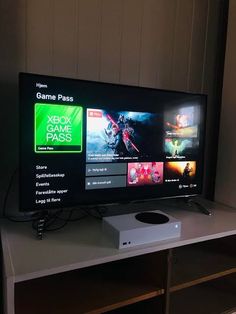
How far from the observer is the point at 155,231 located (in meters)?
1.13

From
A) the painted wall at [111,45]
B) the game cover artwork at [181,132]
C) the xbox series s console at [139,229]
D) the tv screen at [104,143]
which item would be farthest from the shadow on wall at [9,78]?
the game cover artwork at [181,132]

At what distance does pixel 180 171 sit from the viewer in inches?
58.8

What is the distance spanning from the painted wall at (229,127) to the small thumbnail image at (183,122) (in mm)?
260

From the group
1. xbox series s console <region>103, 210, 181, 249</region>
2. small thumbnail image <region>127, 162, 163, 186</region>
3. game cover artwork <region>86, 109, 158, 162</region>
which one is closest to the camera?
xbox series s console <region>103, 210, 181, 249</region>

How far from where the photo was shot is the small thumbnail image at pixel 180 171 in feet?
4.79

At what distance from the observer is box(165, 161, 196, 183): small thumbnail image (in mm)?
1460

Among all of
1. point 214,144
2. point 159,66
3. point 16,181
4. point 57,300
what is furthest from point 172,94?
point 57,300

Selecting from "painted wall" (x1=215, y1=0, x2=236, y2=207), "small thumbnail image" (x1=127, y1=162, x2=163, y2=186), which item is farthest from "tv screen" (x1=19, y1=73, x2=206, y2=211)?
"painted wall" (x1=215, y1=0, x2=236, y2=207)

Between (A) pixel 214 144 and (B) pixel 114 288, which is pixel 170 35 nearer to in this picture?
(A) pixel 214 144

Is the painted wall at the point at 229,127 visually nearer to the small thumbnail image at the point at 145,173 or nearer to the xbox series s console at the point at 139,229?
the small thumbnail image at the point at 145,173

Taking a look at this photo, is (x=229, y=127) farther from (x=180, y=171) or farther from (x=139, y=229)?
(x=139, y=229)

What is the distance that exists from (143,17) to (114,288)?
4.49 ft

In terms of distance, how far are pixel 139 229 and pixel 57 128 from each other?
51 cm

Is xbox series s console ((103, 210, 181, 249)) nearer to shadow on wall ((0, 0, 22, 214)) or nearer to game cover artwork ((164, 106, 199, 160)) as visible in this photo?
game cover artwork ((164, 106, 199, 160))
